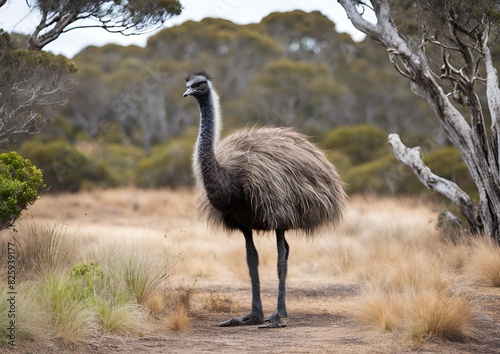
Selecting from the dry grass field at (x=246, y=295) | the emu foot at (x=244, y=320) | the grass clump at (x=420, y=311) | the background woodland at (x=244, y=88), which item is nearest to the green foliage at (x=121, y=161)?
the background woodland at (x=244, y=88)

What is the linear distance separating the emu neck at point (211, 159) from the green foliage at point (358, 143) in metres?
20.2

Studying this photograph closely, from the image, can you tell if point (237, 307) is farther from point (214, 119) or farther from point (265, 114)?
point (265, 114)

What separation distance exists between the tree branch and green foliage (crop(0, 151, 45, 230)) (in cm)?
553

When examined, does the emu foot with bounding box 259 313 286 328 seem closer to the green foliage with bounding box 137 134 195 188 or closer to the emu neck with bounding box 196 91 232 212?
the emu neck with bounding box 196 91 232 212

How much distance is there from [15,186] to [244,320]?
8.87 ft

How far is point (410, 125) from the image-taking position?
41.3m

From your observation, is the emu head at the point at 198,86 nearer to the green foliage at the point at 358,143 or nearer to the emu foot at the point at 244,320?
the emu foot at the point at 244,320

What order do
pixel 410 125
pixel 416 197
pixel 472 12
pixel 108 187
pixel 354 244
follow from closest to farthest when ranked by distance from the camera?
1. pixel 472 12
2. pixel 354 244
3. pixel 416 197
4. pixel 108 187
5. pixel 410 125

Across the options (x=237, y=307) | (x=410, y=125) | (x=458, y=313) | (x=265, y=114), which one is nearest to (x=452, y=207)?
(x=237, y=307)

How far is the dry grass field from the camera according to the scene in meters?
6.56

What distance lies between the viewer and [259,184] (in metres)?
7.91

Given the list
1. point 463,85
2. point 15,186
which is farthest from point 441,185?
point 15,186

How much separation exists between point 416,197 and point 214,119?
486 inches

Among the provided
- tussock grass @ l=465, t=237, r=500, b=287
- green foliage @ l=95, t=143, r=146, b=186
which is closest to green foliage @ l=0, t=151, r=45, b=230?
tussock grass @ l=465, t=237, r=500, b=287
